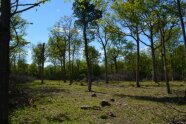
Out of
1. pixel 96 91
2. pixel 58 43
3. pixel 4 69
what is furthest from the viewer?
pixel 58 43

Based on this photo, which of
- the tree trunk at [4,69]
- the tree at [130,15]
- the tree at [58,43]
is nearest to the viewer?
the tree trunk at [4,69]

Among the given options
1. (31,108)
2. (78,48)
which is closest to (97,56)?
(78,48)

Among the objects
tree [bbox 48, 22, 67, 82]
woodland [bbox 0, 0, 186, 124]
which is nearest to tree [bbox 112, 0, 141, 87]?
woodland [bbox 0, 0, 186, 124]

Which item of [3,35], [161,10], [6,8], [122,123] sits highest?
[161,10]

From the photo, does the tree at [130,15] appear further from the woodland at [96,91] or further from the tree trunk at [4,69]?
the tree trunk at [4,69]

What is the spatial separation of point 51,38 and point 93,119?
164ft

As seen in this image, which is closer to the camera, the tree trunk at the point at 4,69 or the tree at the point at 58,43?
the tree trunk at the point at 4,69

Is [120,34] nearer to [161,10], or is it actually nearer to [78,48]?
[161,10]

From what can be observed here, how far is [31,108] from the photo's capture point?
18812 millimetres

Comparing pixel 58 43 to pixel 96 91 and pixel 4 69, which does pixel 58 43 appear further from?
pixel 4 69

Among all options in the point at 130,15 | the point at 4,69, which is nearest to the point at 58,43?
the point at 130,15

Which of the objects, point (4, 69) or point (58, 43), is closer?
point (4, 69)

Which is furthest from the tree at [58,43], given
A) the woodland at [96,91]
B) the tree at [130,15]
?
the tree at [130,15]

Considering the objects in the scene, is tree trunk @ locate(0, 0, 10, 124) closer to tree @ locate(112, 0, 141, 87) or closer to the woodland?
the woodland
